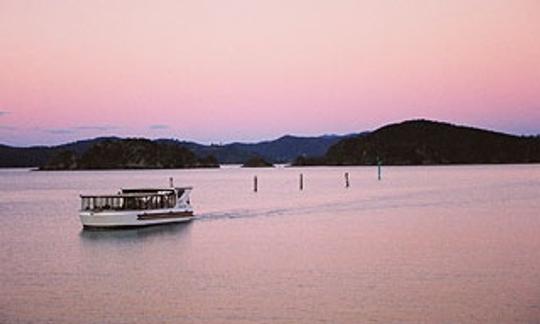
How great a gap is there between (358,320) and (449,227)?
3216cm

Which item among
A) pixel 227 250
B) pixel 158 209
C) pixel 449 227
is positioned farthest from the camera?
pixel 158 209

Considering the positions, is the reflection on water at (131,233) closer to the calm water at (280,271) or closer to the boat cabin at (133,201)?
the calm water at (280,271)

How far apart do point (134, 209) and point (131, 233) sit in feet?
10.9

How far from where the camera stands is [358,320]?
23922mm

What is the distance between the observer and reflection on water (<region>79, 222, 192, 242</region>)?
50.7m

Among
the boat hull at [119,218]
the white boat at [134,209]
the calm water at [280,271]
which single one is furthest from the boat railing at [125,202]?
the calm water at [280,271]

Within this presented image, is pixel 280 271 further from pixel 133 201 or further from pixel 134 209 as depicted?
pixel 133 201

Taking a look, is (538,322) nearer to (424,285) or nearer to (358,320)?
(358,320)

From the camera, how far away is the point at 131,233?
5353cm

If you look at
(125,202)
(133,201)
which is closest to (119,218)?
(125,202)

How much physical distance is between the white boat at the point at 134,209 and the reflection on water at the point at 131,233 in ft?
1.30

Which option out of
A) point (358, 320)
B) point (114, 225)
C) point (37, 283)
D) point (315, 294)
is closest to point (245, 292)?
point (315, 294)

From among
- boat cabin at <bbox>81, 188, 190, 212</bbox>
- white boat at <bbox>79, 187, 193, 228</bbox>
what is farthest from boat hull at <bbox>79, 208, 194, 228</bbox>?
boat cabin at <bbox>81, 188, 190, 212</bbox>

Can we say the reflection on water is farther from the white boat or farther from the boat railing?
the boat railing
